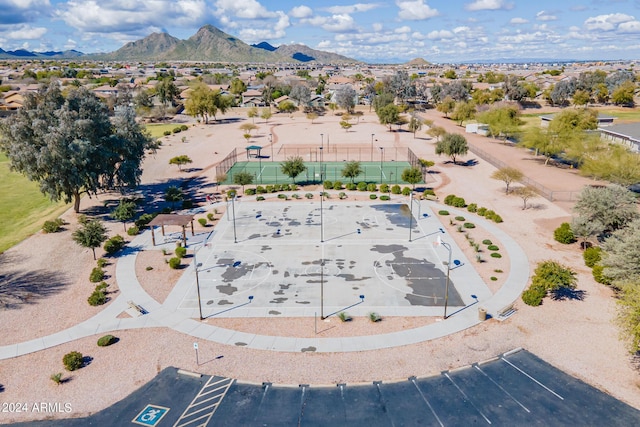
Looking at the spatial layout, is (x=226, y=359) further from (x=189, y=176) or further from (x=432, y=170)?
(x=432, y=170)

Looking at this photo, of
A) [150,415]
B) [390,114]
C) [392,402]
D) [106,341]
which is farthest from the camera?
[390,114]

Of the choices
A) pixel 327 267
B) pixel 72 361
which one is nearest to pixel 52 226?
pixel 72 361

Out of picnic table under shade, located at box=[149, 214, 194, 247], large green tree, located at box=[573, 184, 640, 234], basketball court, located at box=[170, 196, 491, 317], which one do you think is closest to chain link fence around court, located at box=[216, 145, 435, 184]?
basketball court, located at box=[170, 196, 491, 317]

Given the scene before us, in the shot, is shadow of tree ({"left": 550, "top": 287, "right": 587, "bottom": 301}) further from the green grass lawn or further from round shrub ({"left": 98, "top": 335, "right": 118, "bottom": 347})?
the green grass lawn

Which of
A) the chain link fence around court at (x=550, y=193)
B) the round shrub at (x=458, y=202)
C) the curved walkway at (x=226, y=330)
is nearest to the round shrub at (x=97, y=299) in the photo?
the curved walkway at (x=226, y=330)

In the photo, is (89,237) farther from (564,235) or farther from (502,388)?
(564,235)

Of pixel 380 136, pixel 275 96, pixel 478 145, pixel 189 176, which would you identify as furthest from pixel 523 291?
pixel 275 96
